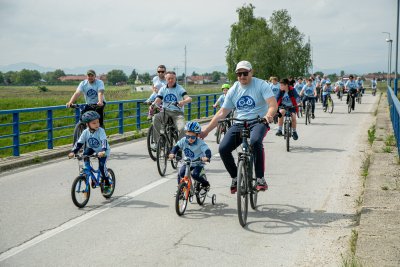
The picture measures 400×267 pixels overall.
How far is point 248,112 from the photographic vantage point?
23.1 ft

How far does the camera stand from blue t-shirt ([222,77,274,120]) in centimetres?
702

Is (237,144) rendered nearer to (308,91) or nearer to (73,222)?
(73,222)

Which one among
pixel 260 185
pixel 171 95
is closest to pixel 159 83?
pixel 171 95

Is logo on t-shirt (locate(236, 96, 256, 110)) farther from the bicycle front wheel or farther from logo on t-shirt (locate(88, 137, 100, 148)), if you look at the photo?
logo on t-shirt (locate(88, 137, 100, 148))

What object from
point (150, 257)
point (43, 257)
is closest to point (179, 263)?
point (150, 257)

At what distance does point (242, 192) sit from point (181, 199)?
937 millimetres

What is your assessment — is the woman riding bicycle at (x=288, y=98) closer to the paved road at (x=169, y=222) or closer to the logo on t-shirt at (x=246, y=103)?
the paved road at (x=169, y=222)

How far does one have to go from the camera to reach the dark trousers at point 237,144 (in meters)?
6.82

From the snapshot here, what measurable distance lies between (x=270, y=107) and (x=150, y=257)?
8.54ft

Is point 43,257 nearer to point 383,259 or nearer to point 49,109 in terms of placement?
point 383,259

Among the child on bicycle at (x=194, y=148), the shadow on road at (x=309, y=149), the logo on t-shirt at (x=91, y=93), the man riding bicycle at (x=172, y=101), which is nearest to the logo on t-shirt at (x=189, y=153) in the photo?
the child on bicycle at (x=194, y=148)

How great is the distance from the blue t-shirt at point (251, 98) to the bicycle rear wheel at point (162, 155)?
10.6ft

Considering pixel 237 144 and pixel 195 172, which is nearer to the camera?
pixel 237 144

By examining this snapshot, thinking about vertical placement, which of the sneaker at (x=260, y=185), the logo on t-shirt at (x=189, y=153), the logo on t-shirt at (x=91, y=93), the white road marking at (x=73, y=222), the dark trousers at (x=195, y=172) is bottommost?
the white road marking at (x=73, y=222)
